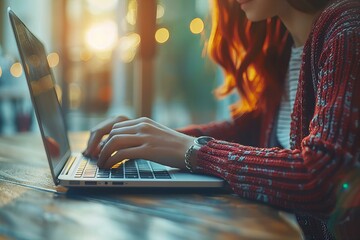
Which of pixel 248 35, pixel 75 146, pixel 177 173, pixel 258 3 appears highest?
pixel 258 3

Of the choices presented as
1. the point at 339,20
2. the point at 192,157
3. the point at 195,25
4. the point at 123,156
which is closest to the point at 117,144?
the point at 123,156

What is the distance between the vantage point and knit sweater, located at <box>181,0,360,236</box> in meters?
0.52

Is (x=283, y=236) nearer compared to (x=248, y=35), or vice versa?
(x=283, y=236)

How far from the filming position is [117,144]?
0.68 meters

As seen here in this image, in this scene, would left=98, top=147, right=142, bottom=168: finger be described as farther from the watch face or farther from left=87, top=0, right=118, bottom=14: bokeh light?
left=87, top=0, right=118, bottom=14: bokeh light

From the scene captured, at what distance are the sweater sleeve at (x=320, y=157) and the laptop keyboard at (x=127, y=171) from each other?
0.10 meters

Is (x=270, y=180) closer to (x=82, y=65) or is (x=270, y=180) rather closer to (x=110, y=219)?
(x=110, y=219)

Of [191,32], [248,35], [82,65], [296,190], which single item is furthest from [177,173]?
[82,65]

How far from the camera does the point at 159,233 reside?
1.31 feet

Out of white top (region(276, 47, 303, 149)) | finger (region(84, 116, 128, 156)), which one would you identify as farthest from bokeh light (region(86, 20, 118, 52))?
finger (region(84, 116, 128, 156))

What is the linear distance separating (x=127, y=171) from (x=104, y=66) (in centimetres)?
403

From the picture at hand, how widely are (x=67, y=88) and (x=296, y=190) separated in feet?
11.5

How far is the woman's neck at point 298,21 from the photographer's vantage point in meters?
0.97

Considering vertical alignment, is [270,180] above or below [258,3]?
below
